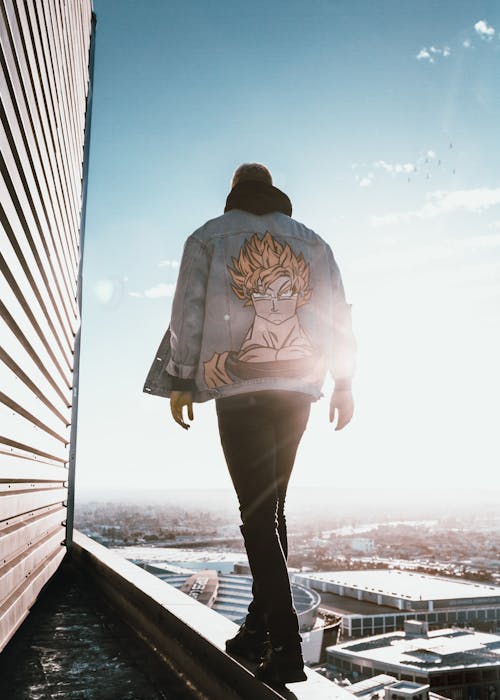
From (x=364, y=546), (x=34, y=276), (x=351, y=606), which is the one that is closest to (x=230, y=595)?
(x=351, y=606)

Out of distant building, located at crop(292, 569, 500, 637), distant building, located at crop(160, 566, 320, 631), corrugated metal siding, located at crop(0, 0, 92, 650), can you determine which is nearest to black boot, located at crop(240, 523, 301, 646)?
corrugated metal siding, located at crop(0, 0, 92, 650)

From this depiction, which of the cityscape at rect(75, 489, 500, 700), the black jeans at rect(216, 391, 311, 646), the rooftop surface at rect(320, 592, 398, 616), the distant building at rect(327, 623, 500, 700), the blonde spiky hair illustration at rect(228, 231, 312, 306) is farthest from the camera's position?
the rooftop surface at rect(320, 592, 398, 616)

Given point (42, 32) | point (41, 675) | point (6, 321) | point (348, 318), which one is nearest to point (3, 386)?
point (6, 321)

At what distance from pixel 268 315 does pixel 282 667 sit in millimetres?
824

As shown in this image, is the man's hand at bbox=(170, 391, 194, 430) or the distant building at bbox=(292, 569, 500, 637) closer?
the man's hand at bbox=(170, 391, 194, 430)

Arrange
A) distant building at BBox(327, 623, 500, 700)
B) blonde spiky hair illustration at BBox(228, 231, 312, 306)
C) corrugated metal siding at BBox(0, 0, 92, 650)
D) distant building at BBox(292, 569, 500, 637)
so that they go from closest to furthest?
blonde spiky hair illustration at BBox(228, 231, 312, 306)
corrugated metal siding at BBox(0, 0, 92, 650)
distant building at BBox(327, 623, 500, 700)
distant building at BBox(292, 569, 500, 637)

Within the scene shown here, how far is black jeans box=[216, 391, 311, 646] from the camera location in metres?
1.25

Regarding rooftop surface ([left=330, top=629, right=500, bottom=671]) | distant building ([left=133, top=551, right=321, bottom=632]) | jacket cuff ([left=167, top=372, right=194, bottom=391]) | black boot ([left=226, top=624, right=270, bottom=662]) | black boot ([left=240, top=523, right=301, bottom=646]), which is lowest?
distant building ([left=133, top=551, right=321, bottom=632])

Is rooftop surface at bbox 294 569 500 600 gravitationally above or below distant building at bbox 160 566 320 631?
below

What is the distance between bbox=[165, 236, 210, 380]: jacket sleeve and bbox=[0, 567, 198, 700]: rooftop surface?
0.91 m

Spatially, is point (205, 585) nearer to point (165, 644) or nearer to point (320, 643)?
point (320, 643)

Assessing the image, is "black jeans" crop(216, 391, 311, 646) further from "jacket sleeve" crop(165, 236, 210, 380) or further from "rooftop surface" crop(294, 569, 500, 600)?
"rooftop surface" crop(294, 569, 500, 600)

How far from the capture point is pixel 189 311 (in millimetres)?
1426

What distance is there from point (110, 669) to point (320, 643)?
1345 centimetres
